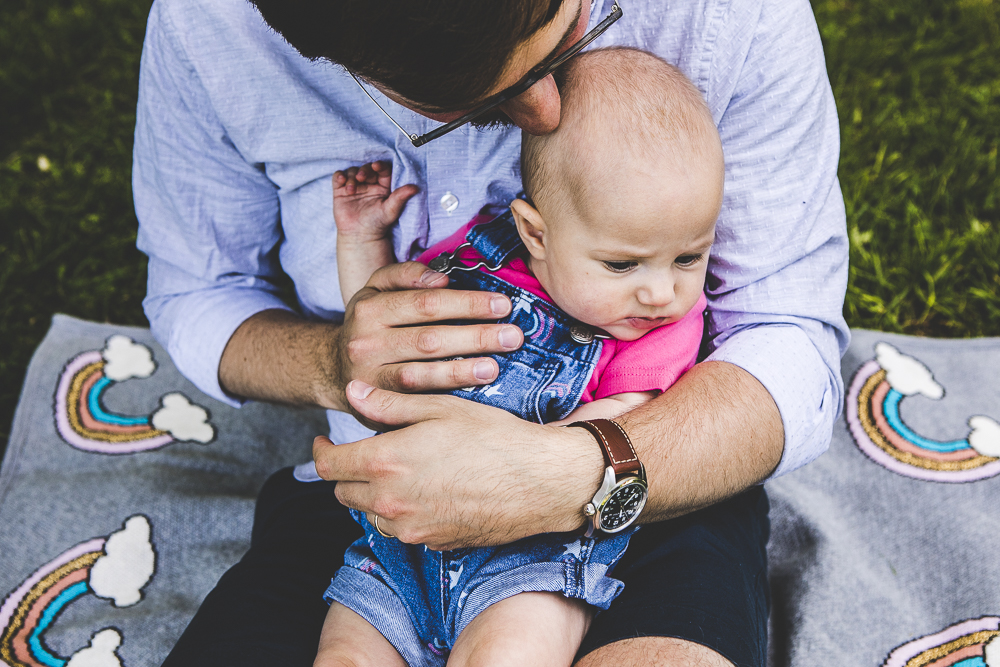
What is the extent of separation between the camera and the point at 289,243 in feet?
7.06

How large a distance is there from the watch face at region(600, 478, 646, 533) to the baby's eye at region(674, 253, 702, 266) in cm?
49

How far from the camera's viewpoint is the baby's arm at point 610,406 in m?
1.72

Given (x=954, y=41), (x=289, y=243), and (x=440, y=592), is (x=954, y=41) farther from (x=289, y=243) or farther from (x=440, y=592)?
(x=440, y=592)

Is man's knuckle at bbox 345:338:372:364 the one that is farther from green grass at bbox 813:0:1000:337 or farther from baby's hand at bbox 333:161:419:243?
green grass at bbox 813:0:1000:337

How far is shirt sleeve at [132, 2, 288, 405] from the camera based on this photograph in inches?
75.9

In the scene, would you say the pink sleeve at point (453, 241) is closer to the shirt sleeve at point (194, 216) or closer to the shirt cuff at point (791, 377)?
the shirt sleeve at point (194, 216)

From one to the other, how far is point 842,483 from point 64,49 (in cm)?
424

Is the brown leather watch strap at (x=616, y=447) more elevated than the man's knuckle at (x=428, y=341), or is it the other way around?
the man's knuckle at (x=428, y=341)

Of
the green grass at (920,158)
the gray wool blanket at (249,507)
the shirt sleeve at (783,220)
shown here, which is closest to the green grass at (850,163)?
the green grass at (920,158)

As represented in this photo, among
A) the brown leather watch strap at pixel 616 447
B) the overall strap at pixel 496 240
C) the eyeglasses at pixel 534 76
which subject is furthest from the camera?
the overall strap at pixel 496 240

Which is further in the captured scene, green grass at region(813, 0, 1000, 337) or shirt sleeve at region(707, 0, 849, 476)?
A: green grass at region(813, 0, 1000, 337)

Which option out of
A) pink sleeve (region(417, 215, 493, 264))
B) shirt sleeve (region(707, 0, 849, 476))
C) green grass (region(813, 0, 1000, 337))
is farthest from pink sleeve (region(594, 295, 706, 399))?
green grass (region(813, 0, 1000, 337))

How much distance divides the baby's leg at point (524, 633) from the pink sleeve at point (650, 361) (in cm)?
49

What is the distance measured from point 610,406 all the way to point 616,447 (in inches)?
6.7
